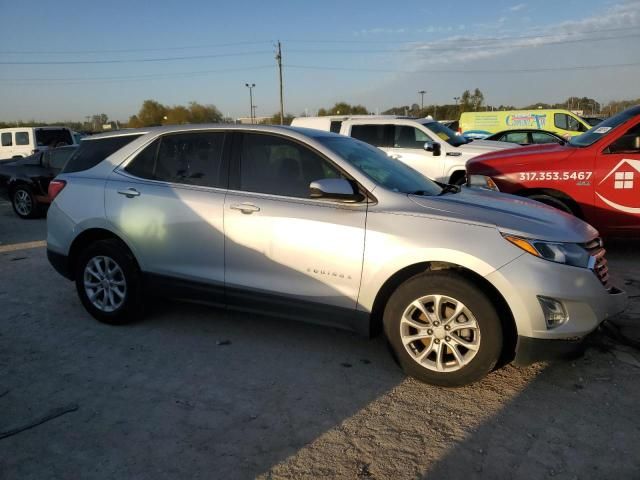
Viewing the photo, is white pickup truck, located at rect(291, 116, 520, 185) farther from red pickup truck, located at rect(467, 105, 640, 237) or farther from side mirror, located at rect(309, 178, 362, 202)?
side mirror, located at rect(309, 178, 362, 202)

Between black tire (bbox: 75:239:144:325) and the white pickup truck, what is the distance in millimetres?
6297

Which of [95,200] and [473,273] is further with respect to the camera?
[95,200]

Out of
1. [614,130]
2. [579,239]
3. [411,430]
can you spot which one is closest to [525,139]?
[614,130]

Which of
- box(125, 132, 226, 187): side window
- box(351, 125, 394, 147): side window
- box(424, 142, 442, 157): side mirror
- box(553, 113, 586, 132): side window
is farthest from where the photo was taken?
box(553, 113, 586, 132): side window

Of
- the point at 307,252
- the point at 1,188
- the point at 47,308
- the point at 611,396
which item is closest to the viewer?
the point at 611,396

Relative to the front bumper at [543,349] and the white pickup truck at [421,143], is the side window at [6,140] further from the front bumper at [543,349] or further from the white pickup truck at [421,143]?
the front bumper at [543,349]

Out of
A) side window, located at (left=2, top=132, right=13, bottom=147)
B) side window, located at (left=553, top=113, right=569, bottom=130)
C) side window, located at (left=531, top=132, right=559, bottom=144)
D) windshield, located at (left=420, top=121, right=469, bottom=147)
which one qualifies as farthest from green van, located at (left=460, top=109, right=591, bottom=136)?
side window, located at (left=2, top=132, right=13, bottom=147)

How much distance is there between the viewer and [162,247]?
4.23 meters

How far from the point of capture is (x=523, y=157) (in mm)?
6637

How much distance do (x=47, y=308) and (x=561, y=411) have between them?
182 inches

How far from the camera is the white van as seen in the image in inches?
777

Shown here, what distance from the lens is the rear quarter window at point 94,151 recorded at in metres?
4.58

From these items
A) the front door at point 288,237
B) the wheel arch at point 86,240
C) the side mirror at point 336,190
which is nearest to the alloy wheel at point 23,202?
the wheel arch at point 86,240

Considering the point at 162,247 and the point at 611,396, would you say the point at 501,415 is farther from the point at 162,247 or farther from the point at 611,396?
the point at 162,247
